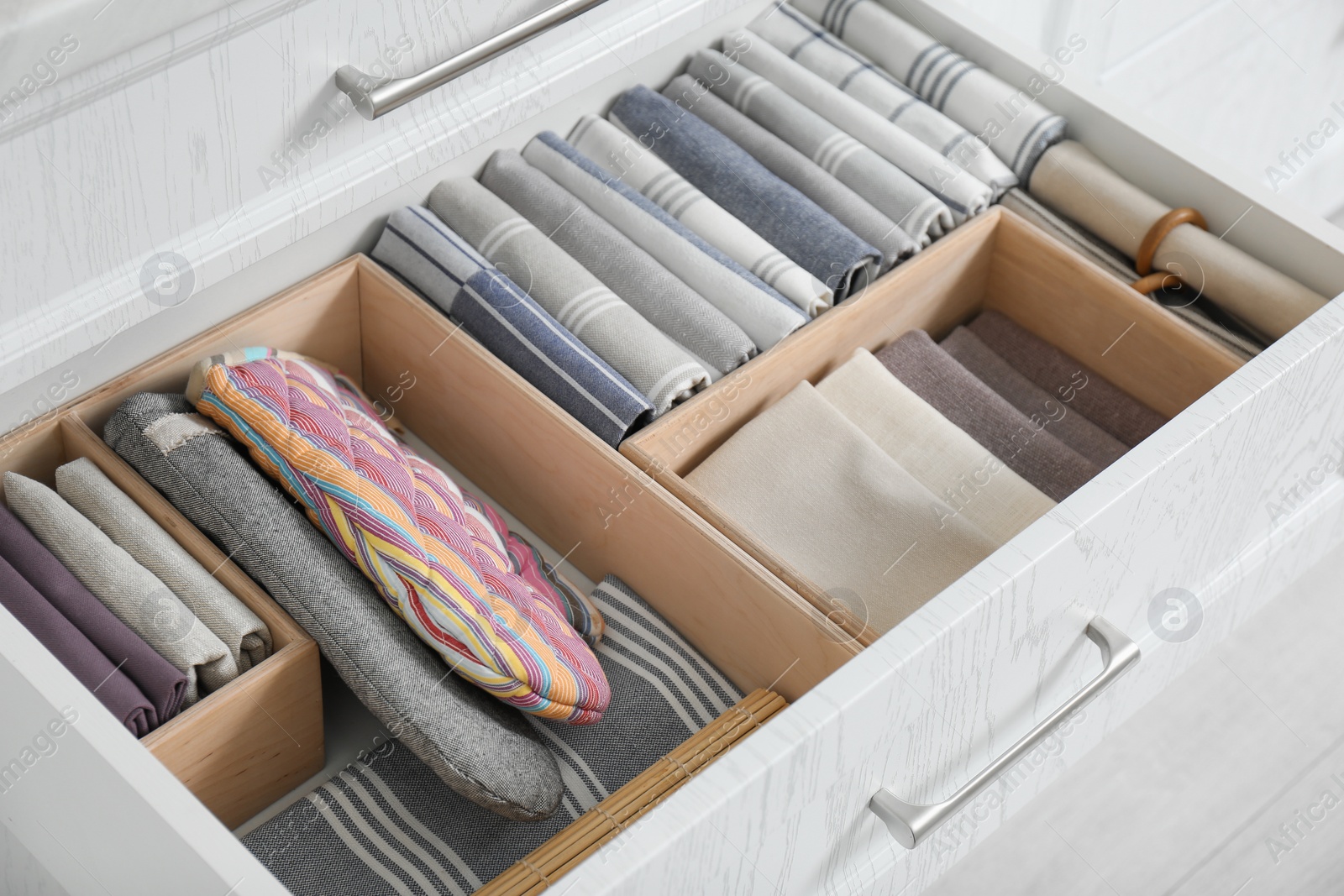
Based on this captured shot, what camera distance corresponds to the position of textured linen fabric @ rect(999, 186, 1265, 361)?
1114 millimetres

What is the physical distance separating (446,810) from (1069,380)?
0.61m

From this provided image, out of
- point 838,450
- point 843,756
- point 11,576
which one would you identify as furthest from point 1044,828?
point 11,576

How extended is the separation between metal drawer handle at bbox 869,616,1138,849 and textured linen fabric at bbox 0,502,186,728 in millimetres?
415

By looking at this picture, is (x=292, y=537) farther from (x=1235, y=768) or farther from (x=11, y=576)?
(x=1235, y=768)

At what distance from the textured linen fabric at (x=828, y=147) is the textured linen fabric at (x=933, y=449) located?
13 cm

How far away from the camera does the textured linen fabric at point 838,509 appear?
0.98 m

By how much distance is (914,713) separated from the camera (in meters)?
0.80

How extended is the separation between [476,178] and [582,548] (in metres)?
0.34

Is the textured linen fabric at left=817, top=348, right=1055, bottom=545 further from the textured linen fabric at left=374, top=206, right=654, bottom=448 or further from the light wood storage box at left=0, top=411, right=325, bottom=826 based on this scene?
the light wood storage box at left=0, top=411, right=325, bottom=826

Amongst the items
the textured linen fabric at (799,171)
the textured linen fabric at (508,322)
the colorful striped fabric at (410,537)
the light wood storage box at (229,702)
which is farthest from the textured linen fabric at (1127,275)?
the light wood storage box at (229,702)

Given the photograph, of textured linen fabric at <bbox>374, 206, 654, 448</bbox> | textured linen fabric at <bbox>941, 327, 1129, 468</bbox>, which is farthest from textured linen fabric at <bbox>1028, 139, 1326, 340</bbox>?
textured linen fabric at <bbox>374, 206, 654, 448</bbox>

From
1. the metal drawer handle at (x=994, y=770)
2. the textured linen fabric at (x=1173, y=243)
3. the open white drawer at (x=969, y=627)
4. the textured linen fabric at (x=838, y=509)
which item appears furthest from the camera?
the textured linen fabric at (x=1173, y=243)

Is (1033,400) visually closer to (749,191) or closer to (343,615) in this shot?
(749,191)

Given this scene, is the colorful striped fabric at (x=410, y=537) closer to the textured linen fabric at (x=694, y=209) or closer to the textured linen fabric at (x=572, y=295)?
the textured linen fabric at (x=572, y=295)
